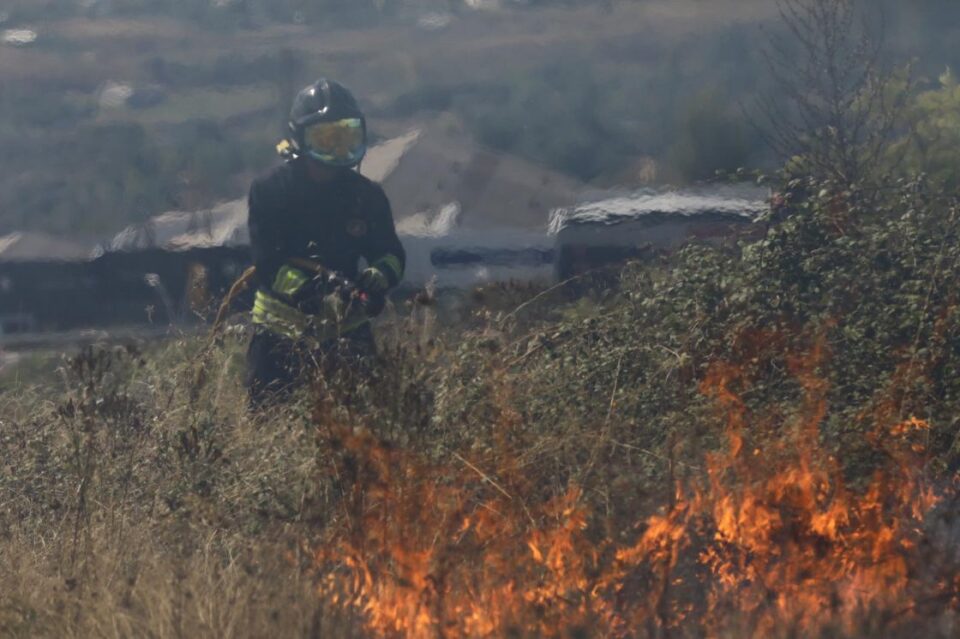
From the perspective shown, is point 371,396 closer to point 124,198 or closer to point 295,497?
point 295,497

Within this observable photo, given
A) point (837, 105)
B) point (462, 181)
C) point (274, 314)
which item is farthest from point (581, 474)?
point (462, 181)

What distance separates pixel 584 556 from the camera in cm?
428

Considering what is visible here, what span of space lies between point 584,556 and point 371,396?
1002 millimetres

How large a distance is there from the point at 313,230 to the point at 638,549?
3.48 meters

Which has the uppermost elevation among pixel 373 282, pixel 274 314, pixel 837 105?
pixel 837 105

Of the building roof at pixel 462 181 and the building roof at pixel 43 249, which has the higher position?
the building roof at pixel 462 181

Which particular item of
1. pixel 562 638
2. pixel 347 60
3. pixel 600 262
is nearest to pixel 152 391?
pixel 562 638

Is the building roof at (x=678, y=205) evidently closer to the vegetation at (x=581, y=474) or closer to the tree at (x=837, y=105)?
the tree at (x=837, y=105)

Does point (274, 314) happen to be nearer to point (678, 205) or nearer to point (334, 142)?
point (334, 142)

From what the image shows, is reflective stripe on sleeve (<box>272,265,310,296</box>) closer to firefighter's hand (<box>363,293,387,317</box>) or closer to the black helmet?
firefighter's hand (<box>363,293,387,317</box>)

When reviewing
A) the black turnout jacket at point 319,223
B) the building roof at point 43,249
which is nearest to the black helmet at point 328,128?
the black turnout jacket at point 319,223

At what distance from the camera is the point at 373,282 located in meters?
6.94

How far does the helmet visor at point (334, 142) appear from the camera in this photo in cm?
722

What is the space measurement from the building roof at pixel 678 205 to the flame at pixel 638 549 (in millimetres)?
7862
